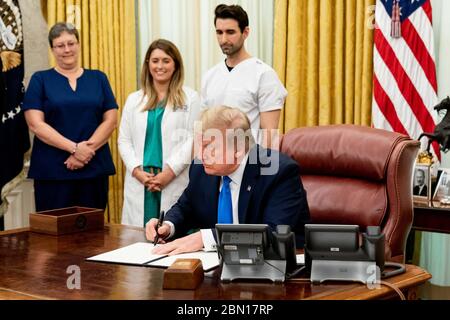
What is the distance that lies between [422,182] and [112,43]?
2.74m

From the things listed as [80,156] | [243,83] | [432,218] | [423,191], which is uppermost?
[243,83]

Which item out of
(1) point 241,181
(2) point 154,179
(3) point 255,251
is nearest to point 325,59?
(2) point 154,179

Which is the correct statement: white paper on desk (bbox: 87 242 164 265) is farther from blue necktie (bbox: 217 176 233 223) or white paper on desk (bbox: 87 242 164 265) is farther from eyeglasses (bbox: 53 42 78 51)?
eyeglasses (bbox: 53 42 78 51)

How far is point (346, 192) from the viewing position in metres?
2.81

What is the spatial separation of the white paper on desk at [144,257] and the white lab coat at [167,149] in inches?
66.2

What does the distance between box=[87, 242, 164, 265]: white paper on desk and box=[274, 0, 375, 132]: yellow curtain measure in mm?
2309

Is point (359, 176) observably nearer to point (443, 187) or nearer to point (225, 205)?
point (225, 205)

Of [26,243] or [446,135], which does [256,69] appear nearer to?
[446,135]

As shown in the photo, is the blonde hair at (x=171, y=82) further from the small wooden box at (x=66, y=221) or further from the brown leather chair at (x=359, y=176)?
the small wooden box at (x=66, y=221)

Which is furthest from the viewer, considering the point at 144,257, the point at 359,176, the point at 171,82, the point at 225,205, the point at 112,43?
the point at 112,43

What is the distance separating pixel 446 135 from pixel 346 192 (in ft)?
3.58

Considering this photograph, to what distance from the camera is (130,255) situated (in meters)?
2.24

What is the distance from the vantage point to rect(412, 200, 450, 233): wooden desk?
332 centimetres

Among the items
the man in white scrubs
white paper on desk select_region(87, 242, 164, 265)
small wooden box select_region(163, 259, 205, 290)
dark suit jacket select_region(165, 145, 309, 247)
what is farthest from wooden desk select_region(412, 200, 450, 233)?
small wooden box select_region(163, 259, 205, 290)
